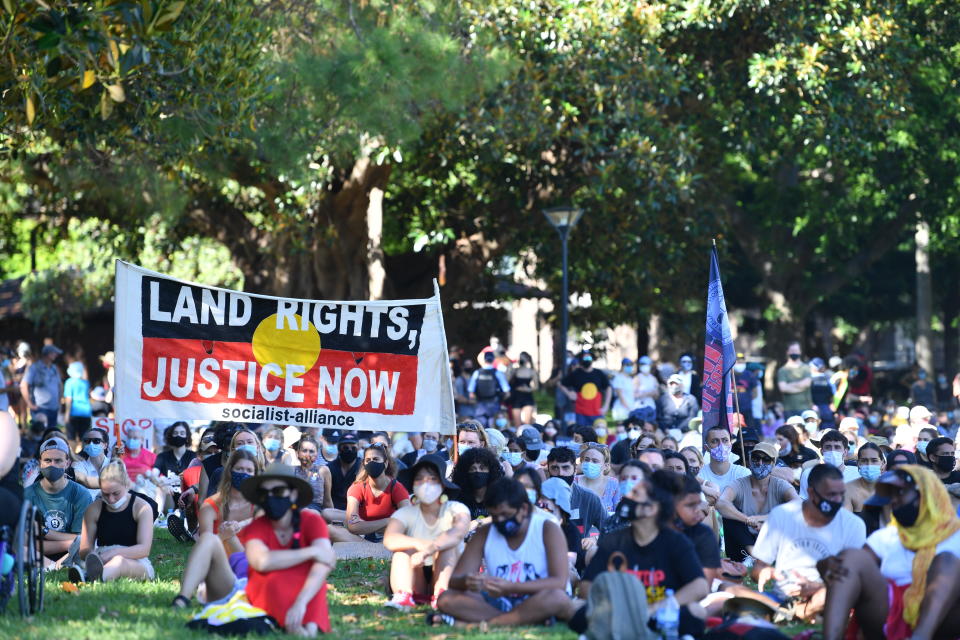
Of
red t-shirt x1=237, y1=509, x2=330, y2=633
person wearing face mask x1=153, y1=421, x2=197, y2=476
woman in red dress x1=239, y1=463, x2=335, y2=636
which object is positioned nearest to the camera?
woman in red dress x1=239, y1=463, x2=335, y2=636

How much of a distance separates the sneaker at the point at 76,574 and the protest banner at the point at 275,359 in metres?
1.16

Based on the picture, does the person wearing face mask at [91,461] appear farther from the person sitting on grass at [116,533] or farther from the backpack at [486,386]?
the backpack at [486,386]

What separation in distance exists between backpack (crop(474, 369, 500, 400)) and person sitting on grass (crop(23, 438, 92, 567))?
10652mm

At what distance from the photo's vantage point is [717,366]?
14.1 meters

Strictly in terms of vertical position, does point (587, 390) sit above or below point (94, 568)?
above

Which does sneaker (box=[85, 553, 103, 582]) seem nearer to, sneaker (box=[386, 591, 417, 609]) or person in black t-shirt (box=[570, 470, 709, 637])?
sneaker (box=[386, 591, 417, 609])

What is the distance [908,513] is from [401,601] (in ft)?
11.9

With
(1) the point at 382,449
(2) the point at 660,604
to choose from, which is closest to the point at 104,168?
(1) the point at 382,449

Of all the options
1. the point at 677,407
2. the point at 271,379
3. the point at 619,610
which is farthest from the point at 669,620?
the point at 677,407

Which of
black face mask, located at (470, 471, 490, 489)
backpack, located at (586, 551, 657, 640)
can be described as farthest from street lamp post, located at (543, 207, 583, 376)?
backpack, located at (586, 551, 657, 640)

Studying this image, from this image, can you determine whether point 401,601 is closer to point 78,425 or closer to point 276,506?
point 276,506

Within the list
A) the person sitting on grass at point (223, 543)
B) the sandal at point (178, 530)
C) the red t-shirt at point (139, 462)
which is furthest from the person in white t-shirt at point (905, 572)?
the red t-shirt at point (139, 462)

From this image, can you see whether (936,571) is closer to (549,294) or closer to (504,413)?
(504,413)

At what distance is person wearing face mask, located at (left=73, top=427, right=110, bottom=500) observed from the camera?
46.3 ft
